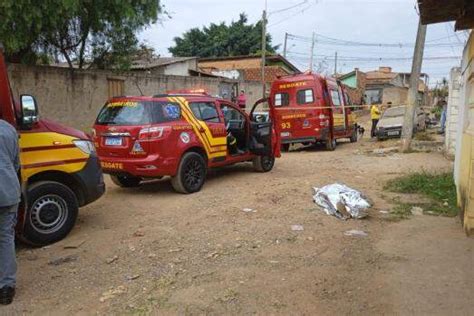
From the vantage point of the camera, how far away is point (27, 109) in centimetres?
547

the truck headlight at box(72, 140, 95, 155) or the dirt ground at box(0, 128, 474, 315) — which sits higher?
the truck headlight at box(72, 140, 95, 155)

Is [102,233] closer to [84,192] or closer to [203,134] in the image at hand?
[84,192]

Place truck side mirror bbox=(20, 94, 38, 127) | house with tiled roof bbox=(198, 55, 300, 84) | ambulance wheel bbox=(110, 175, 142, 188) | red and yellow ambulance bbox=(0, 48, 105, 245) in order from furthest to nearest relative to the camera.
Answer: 1. house with tiled roof bbox=(198, 55, 300, 84)
2. ambulance wheel bbox=(110, 175, 142, 188)
3. red and yellow ambulance bbox=(0, 48, 105, 245)
4. truck side mirror bbox=(20, 94, 38, 127)

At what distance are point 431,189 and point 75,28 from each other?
10.4 meters

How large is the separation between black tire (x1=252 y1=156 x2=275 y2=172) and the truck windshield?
9.56ft

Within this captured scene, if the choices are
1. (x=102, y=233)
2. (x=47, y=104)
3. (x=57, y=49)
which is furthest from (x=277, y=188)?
(x=57, y=49)

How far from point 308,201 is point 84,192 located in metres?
3.44

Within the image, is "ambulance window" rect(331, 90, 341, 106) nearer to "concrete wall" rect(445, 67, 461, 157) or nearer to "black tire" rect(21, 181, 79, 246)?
"concrete wall" rect(445, 67, 461, 157)

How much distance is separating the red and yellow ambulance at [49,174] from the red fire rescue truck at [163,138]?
163 cm

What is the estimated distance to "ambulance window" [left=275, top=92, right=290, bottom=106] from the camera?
15641 millimetres

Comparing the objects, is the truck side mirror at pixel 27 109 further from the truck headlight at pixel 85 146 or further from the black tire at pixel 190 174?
the black tire at pixel 190 174

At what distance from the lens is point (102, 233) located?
6.55 meters

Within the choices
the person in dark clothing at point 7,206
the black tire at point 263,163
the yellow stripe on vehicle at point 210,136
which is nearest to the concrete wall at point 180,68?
the black tire at point 263,163

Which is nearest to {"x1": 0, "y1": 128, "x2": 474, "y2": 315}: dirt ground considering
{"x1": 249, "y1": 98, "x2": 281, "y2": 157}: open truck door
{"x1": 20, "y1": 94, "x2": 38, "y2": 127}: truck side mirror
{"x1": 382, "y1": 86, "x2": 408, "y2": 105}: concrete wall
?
{"x1": 20, "y1": 94, "x2": 38, "y2": 127}: truck side mirror
